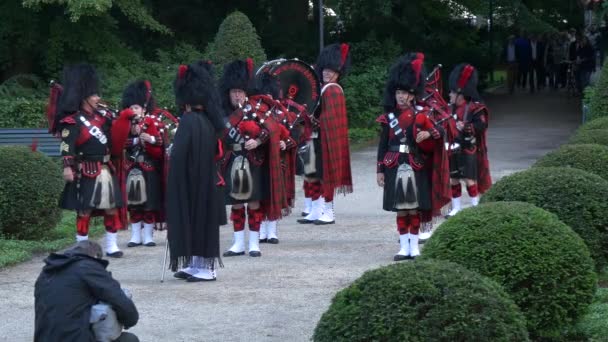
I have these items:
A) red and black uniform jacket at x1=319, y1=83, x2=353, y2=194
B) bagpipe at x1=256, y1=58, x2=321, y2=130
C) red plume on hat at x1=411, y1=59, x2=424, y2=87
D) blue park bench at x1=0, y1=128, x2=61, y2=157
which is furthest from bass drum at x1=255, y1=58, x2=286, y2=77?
blue park bench at x1=0, y1=128, x2=61, y2=157

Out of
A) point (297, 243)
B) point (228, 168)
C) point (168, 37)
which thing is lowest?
point (297, 243)

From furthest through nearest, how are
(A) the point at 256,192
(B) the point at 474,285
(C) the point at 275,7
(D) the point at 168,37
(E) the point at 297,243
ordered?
(C) the point at 275,7 → (D) the point at 168,37 → (E) the point at 297,243 → (A) the point at 256,192 → (B) the point at 474,285

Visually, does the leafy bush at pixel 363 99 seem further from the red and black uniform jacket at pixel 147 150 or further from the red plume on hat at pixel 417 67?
the red plume on hat at pixel 417 67

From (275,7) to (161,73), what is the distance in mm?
5664

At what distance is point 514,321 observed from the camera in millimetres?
6379

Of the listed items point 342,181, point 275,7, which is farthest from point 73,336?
point 275,7

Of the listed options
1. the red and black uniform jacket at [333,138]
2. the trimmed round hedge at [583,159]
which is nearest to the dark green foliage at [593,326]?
the trimmed round hedge at [583,159]

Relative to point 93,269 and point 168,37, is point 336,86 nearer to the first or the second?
point 93,269

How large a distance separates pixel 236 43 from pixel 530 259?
15.2 m

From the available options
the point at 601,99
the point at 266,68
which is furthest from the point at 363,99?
the point at 266,68

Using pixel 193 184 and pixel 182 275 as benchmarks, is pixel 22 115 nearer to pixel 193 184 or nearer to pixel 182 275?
pixel 182 275

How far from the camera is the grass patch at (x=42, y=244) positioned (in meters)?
11.9

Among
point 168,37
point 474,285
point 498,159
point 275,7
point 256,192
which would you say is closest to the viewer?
point 474,285

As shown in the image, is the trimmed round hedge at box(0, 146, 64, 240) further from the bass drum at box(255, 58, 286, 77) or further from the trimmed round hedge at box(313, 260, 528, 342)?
the trimmed round hedge at box(313, 260, 528, 342)
